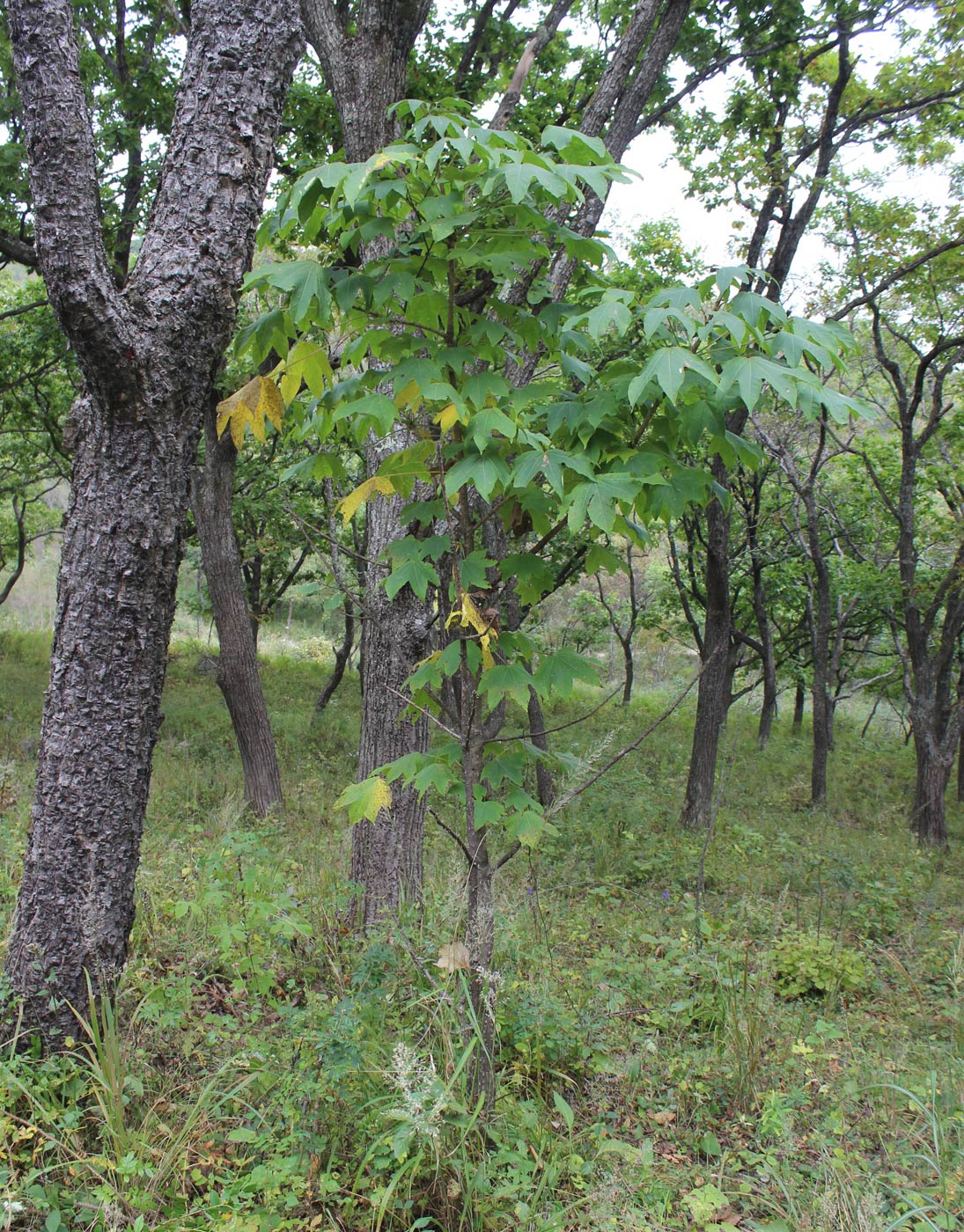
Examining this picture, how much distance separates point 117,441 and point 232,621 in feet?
18.8

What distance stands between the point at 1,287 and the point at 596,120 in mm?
13206

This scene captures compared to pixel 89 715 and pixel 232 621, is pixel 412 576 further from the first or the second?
pixel 232 621

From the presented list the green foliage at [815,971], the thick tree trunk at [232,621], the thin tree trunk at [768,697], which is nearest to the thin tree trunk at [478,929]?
the green foliage at [815,971]

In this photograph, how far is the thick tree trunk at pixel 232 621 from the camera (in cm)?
791

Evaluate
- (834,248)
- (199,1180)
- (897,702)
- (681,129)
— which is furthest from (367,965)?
(897,702)

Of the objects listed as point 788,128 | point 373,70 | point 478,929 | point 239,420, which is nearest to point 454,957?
point 478,929

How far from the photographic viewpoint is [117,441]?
2.62 m

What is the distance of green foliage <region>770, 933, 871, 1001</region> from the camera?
15.1 feet

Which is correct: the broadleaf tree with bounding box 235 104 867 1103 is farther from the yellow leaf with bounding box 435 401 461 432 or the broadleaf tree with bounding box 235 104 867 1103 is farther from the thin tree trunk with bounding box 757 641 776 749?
the thin tree trunk with bounding box 757 641 776 749

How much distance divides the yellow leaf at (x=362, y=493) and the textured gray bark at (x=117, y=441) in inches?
31.0

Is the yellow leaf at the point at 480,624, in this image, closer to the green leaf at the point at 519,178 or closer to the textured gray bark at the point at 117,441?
the green leaf at the point at 519,178

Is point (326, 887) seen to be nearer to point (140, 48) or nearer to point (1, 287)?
point (140, 48)

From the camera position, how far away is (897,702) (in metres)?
22.9

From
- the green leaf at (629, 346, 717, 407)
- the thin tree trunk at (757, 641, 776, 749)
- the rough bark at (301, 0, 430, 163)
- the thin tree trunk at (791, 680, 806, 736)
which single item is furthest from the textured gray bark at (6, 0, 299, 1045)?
the thin tree trunk at (791, 680, 806, 736)
